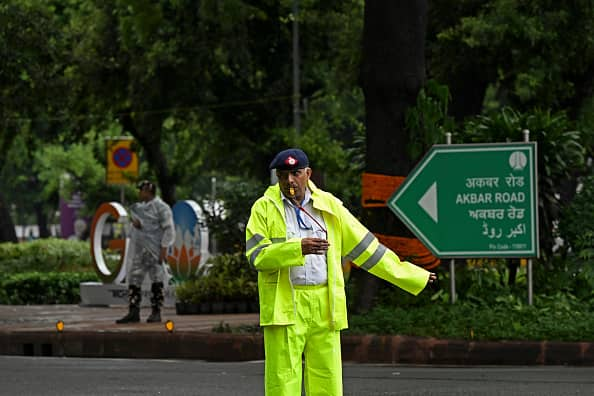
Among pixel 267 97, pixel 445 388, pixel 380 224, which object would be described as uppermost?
pixel 267 97

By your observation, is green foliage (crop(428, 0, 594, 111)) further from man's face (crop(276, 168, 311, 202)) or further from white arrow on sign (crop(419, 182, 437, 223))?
man's face (crop(276, 168, 311, 202))

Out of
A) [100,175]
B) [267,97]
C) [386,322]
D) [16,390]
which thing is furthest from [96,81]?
[100,175]

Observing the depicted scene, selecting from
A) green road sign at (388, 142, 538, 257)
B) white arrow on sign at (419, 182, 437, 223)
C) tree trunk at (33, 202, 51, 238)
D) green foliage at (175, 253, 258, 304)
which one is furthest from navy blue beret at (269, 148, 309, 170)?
tree trunk at (33, 202, 51, 238)

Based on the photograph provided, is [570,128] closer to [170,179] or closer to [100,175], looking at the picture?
[170,179]

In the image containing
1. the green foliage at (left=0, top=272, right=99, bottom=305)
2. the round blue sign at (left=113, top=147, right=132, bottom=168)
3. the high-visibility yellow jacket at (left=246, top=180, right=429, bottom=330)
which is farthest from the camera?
the round blue sign at (left=113, top=147, right=132, bottom=168)

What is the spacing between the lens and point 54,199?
94.6 metres

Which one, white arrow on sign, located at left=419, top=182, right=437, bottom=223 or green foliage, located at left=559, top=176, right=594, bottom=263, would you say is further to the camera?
green foliage, located at left=559, top=176, right=594, bottom=263

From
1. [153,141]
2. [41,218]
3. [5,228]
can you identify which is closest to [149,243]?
[153,141]

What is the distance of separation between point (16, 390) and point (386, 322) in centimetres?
438

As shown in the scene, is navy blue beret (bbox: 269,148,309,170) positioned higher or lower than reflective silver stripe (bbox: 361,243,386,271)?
higher

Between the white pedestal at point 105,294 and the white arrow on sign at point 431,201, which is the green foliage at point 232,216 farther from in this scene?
the white arrow on sign at point 431,201

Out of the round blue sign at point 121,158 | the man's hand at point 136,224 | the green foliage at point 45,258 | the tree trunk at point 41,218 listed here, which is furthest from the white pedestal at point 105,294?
the tree trunk at point 41,218

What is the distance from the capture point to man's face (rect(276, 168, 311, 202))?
7547 millimetres

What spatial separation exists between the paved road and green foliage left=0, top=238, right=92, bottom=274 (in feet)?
60.3
